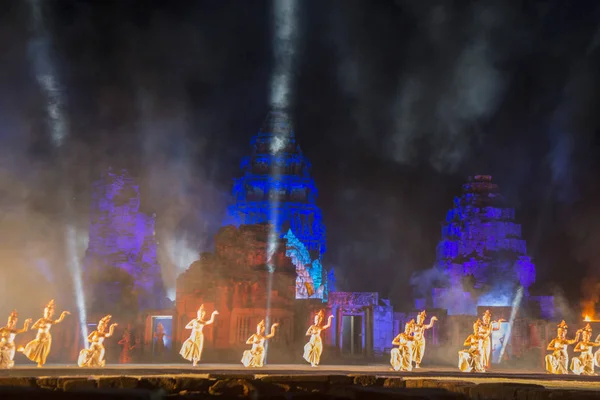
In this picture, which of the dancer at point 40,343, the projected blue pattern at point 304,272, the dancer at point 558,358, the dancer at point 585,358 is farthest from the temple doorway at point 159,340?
the dancer at point 585,358

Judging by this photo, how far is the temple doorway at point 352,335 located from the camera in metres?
52.4

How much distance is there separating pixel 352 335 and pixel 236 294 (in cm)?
995

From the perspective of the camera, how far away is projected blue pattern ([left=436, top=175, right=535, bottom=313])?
83.6m

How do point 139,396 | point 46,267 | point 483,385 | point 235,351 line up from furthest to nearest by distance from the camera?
1. point 46,267
2. point 235,351
3. point 483,385
4. point 139,396

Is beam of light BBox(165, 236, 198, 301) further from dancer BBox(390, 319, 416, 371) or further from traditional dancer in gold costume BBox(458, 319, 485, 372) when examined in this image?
traditional dancer in gold costume BBox(458, 319, 485, 372)

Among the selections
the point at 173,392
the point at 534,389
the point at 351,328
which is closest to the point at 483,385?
the point at 534,389

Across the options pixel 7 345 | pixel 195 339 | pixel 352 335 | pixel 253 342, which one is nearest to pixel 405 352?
pixel 253 342

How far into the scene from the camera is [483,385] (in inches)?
709

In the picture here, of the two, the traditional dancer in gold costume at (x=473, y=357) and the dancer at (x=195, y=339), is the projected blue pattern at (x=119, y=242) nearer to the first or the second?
the dancer at (x=195, y=339)

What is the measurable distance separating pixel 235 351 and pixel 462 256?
1811 inches

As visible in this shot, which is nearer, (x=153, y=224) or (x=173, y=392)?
(x=173, y=392)

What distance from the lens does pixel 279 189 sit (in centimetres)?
8750

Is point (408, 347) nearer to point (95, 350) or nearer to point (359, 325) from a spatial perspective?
point (95, 350)

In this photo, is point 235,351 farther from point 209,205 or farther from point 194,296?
point 209,205
